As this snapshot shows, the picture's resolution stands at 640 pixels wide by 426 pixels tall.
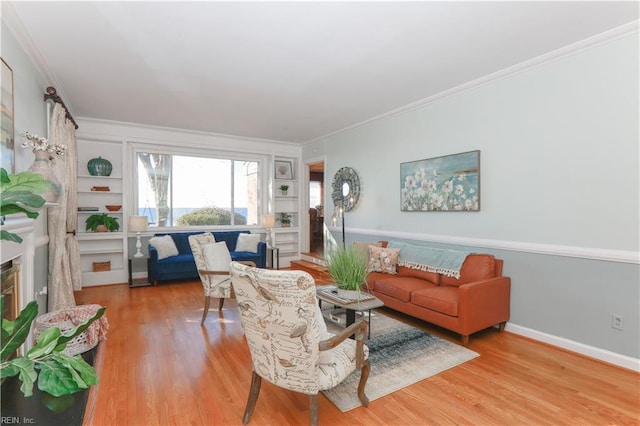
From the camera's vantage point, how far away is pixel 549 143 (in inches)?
120

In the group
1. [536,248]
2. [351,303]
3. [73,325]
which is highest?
[536,248]

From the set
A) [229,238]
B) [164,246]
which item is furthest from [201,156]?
[164,246]

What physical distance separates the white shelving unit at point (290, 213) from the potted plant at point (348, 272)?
164 inches

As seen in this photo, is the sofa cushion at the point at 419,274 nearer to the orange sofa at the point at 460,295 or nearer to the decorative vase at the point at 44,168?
the orange sofa at the point at 460,295

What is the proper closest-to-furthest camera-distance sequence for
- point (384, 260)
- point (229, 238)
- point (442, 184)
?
1. point (442, 184)
2. point (384, 260)
3. point (229, 238)

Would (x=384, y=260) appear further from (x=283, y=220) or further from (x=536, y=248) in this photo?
(x=283, y=220)

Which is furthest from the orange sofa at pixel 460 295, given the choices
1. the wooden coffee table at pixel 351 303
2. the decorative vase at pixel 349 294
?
the decorative vase at pixel 349 294

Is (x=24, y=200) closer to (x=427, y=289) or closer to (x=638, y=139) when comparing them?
(x=427, y=289)

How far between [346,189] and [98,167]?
4.15m

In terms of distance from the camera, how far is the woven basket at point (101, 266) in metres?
5.30

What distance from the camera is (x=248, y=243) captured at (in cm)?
607

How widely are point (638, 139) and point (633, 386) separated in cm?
187

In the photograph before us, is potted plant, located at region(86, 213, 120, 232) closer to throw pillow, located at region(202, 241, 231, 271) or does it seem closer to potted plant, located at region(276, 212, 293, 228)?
throw pillow, located at region(202, 241, 231, 271)

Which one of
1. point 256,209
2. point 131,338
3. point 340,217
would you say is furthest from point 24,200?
point 256,209
